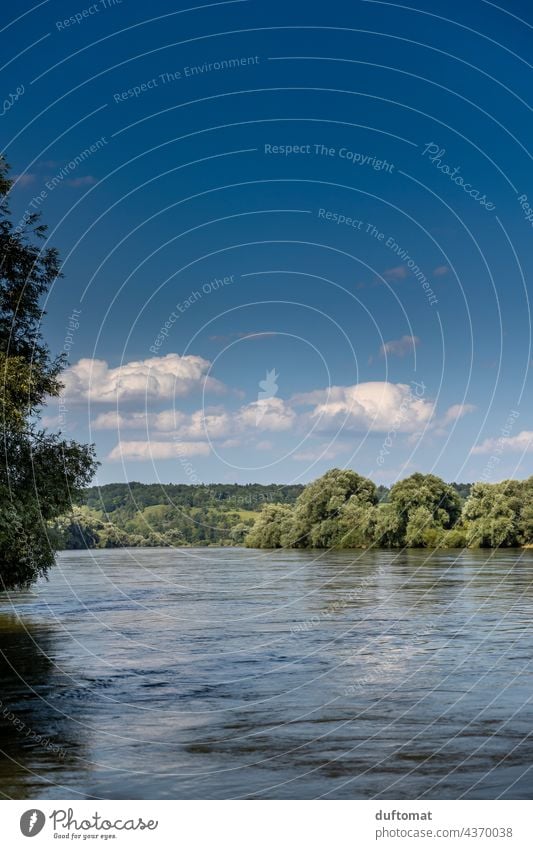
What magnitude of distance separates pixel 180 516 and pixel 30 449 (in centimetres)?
13402

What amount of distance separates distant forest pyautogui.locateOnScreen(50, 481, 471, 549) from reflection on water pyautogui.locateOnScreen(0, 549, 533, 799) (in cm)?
9749

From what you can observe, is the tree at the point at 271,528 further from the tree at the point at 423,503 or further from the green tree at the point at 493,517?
the green tree at the point at 493,517

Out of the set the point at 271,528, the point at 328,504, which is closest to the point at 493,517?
the point at 328,504

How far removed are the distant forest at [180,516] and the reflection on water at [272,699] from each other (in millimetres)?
97488

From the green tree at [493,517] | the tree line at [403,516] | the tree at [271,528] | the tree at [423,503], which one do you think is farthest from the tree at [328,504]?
the green tree at [493,517]

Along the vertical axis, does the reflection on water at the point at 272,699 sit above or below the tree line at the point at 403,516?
below

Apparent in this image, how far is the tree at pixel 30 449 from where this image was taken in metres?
34.2

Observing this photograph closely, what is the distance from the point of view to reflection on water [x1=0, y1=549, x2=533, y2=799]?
16.8 meters

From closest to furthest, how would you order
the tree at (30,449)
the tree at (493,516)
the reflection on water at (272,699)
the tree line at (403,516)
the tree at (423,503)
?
the reflection on water at (272,699) < the tree at (30,449) < the tree at (493,516) < the tree line at (403,516) < the tree at (423,503)

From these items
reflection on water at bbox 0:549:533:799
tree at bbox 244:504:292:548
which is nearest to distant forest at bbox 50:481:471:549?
tree at bbox 244:504:292:548

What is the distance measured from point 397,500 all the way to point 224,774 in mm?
104792

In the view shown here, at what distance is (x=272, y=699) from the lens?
24.3m

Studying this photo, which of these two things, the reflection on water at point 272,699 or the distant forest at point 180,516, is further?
the distant forest at point 180,516

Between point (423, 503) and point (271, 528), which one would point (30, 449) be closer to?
point (423, 503)
